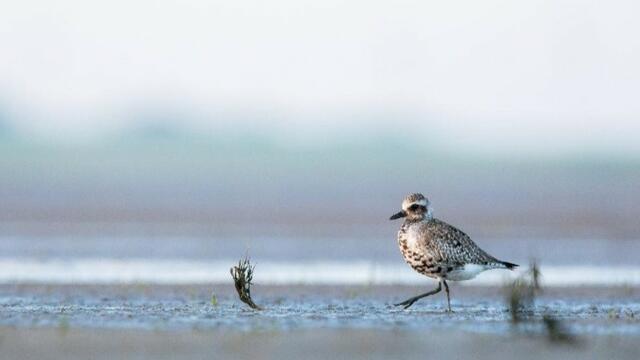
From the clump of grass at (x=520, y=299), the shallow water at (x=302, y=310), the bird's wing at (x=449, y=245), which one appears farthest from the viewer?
the bird's wing at (x=449, y=245)

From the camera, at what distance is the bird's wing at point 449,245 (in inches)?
609

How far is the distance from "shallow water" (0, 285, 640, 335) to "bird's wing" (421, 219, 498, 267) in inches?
18.7

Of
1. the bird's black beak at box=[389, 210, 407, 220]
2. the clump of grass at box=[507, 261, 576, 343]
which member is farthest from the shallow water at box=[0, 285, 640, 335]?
the bird's black beak at box=[389, 210, 407, 220]

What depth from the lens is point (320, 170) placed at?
62938mm

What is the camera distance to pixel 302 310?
48.6 ft

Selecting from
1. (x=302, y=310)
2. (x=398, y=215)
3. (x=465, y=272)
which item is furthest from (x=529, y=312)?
(x=398, y=215)

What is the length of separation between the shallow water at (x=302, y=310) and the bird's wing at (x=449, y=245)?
475mm

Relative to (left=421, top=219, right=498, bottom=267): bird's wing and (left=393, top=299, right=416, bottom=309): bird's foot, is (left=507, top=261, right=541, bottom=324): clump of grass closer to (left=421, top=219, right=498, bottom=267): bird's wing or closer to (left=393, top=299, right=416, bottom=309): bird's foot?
(left=421, top=219, right=498, bottom=267): bird's wing

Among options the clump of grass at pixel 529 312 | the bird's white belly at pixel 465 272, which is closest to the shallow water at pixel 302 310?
the clump of grass at pixel 529 312

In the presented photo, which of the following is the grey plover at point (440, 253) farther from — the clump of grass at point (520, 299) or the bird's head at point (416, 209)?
the clump of grass at point (520, 299)

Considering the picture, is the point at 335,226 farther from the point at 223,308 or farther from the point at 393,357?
the point at 393,357

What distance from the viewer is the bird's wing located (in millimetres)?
15469

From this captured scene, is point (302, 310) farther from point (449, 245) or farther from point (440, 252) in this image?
point (449, 245)

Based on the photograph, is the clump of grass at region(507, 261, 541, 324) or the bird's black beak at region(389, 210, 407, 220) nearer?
the clump of grass at region(507, 261, 541, 324)
